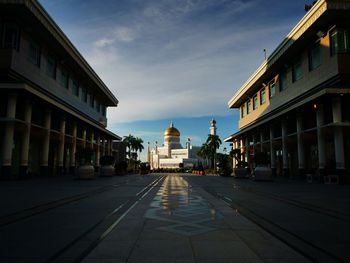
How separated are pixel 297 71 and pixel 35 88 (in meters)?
28.3

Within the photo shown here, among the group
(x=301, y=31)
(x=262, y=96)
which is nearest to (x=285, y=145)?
(x=301, y=31)

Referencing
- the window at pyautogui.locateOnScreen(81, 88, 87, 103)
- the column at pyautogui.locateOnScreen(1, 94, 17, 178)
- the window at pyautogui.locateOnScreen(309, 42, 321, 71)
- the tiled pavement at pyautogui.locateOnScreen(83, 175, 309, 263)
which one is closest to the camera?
the tiled pavement at pyautogui.locateOnScreen(83, 175, 309, 263)

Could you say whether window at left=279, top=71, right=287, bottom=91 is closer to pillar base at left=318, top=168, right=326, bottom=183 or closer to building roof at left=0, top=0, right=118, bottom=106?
pillar base at left=318, top=168, right=326, bottom=183

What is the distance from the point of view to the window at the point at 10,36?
30.8m

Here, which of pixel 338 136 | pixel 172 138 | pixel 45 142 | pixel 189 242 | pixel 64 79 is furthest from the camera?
pixel 172 138

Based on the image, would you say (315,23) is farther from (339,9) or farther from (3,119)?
(3,119)

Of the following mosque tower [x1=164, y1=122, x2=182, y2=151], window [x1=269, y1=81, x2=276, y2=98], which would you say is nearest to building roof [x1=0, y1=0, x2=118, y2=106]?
window [x1=269, y1=81, x2=276, y2=98]

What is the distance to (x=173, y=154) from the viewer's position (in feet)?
476

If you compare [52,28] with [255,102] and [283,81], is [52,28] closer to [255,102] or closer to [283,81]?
[283,81]

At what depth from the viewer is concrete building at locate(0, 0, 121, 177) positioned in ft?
94.9

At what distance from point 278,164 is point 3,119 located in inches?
1427

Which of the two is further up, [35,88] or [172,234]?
[35,88]

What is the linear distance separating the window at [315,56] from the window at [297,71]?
9.03ft

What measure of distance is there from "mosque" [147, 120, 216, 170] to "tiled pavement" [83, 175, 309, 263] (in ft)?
394
